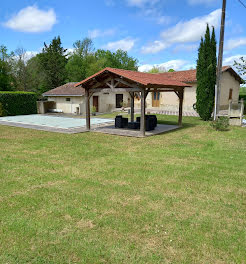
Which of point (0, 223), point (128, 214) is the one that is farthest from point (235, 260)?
point (0, 223)

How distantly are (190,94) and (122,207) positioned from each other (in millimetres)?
21191

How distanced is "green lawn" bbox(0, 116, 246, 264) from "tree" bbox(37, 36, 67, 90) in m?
38.2

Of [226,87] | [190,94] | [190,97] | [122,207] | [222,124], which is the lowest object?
[122,207]

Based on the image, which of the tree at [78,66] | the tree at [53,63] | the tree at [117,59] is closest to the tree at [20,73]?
the tree at [53,63]

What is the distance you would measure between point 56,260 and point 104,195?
188 centimetres

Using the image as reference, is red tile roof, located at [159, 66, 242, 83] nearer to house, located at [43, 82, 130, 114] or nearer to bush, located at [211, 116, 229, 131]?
house, located at [43, 82, 130, 114]

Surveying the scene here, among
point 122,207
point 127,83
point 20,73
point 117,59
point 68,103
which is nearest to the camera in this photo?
point 122,207

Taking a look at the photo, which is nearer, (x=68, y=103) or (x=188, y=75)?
(x=188, y=75)

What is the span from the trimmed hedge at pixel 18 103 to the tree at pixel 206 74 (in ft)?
56.7

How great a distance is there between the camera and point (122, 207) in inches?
166

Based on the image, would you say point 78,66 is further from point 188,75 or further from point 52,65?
point 188,75

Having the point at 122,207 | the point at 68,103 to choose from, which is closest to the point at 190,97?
the point at 68,103

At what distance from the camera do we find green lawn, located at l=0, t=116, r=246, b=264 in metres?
3.08

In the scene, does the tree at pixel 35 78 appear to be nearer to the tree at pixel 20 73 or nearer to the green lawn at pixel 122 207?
the tree at pixel 20 73
